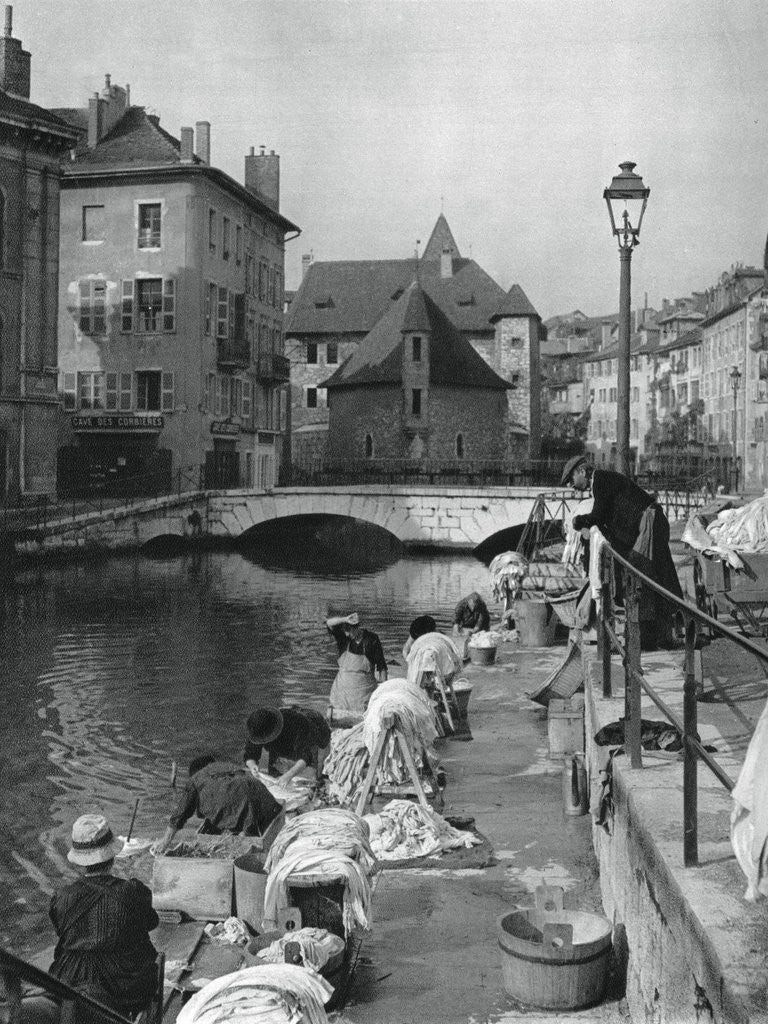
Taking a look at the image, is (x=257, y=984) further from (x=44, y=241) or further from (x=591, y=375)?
(x=591, y=375)

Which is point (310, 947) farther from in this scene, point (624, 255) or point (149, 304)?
point (149, 304)

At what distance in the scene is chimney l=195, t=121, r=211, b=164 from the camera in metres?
47.4

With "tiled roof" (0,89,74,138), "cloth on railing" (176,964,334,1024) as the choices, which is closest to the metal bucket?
"cloth on railing" (176,964,334,1024)

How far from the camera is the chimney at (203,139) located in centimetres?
4741

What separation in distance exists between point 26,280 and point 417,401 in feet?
93.1

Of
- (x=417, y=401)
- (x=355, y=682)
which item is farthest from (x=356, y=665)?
(x=417, y=401)

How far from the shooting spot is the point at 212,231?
47.0 metres

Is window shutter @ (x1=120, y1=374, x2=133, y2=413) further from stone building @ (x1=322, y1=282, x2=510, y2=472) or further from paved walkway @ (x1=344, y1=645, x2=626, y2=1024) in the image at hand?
paved walkway @ (x1=344, y1=645, x2=626, y2=1024)

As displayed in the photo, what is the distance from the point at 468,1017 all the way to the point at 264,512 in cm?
3822

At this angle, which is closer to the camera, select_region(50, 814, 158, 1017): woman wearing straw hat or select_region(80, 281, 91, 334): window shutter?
select_region(50, 814, 158, 1017): woman wearing straw hat

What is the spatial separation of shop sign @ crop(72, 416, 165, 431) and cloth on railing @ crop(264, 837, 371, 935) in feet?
130

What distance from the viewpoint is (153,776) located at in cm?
1248

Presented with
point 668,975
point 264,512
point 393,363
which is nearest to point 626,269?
point 668,975

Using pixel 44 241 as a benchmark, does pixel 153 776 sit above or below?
below
